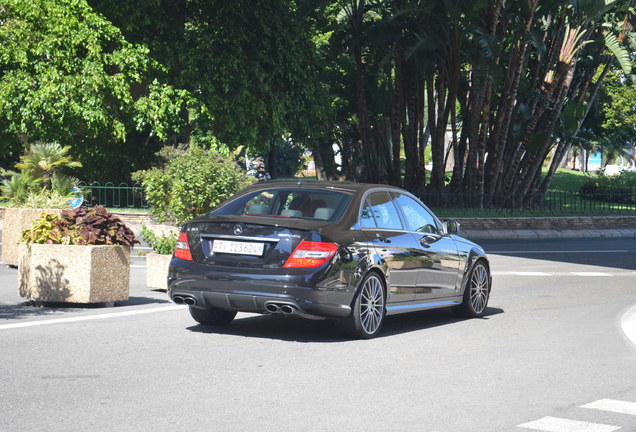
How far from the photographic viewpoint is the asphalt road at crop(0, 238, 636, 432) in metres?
6.07

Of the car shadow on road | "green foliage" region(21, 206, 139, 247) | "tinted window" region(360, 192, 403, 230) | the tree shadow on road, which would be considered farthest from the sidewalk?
"tinted window" region(360, 192, 403, 230)

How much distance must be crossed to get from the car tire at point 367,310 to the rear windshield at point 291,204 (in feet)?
2.41

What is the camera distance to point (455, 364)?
824cm

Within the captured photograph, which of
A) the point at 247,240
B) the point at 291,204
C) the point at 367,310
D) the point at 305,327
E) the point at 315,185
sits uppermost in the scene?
the point at 315,185

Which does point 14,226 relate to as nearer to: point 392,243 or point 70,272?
point 70,272

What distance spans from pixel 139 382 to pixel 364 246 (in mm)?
3003

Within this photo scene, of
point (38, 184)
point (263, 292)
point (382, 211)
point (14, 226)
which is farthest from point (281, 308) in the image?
point (38, 184)

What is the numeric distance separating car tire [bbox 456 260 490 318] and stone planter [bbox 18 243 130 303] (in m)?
4.09

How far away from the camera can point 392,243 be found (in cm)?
984

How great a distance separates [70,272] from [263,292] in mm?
3302

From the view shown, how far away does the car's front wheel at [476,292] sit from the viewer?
1146cm

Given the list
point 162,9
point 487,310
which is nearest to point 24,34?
point 162,9

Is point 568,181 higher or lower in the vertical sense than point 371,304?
higher

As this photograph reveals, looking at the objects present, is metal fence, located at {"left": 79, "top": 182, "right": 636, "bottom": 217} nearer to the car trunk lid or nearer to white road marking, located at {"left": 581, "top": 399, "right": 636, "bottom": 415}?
the car trunk lid
